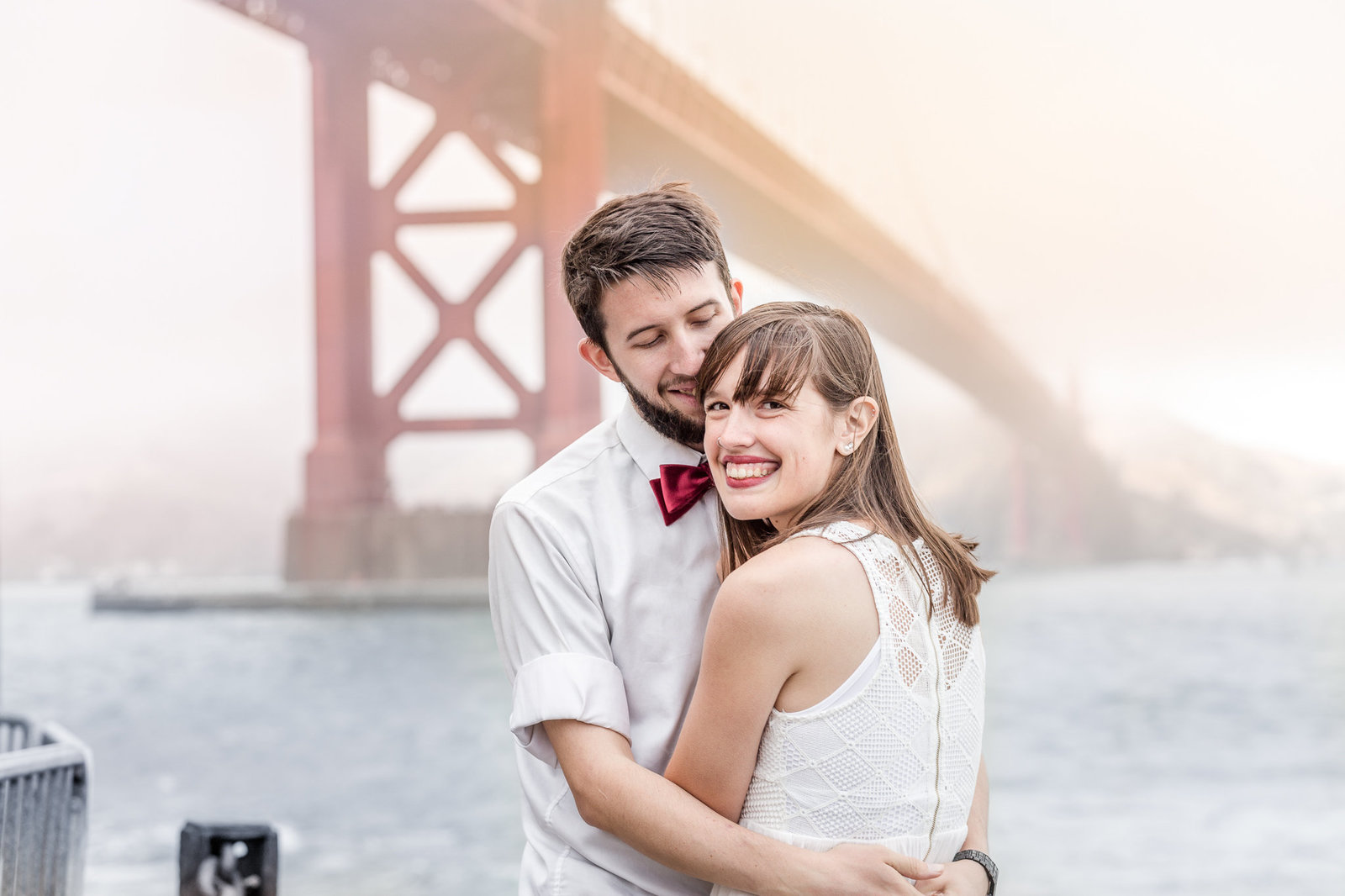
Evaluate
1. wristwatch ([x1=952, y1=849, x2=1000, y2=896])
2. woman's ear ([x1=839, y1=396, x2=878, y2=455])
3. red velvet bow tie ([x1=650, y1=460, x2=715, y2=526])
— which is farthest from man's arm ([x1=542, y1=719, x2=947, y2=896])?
woman's ear ([x1=839, y1=396, x2=878, y2=455])

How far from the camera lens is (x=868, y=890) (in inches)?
41.0

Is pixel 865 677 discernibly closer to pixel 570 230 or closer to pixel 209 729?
pixel 570 230

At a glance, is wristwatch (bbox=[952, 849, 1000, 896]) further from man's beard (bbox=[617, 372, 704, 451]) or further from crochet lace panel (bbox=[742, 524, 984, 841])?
man's beard (bbox=[617, 372, 704, 451])

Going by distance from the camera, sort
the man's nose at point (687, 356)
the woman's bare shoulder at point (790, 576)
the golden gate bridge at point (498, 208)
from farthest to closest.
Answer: the golden gate bridge at point (498, 208)
the man's nose at point (687, 356)
the woman's bare shoulder at point (790, 576)

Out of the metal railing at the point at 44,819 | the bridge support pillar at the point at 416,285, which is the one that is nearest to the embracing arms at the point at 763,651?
the metal railing at the point at 44,819

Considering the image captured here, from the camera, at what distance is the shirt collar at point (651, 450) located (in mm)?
1267

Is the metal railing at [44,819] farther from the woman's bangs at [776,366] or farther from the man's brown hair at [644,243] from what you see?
the woman's bangs at [776,366]

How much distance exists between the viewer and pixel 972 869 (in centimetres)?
116

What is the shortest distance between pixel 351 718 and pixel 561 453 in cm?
2042

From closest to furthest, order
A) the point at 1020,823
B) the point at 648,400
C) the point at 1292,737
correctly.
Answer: the point at 648,400, the point at 1020,823, the point at 1292,737

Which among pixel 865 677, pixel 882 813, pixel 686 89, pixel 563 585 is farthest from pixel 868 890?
pixel 686 89

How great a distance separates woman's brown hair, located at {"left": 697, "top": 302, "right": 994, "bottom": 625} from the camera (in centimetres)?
111

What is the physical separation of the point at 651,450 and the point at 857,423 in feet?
0.72

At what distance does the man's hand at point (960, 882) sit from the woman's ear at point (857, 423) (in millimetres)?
361
